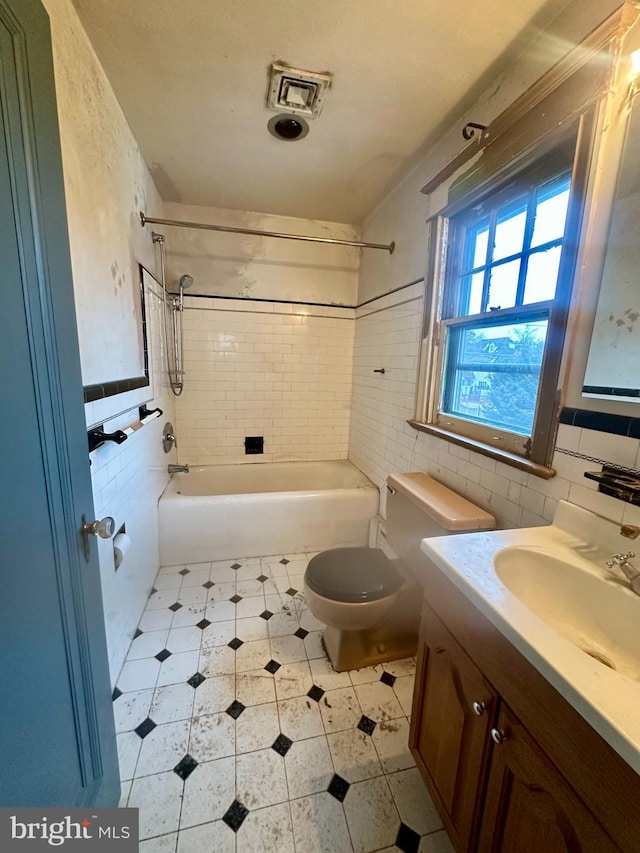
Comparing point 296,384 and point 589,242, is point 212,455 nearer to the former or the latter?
point 296,384

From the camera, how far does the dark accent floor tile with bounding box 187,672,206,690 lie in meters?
1.43

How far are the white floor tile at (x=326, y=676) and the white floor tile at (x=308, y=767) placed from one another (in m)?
0.21

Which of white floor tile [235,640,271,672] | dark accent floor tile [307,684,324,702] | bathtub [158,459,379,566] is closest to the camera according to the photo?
dark accent floor tile [307,684,324,702]

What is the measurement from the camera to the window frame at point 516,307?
998 mm

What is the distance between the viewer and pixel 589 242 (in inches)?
37.6

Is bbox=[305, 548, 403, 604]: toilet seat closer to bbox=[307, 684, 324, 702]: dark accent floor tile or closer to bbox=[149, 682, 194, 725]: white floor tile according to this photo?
bbox=[307, 684, 324, 702]: dark accent floor tile

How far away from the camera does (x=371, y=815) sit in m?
1.03

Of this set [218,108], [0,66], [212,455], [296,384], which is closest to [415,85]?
[218,108]

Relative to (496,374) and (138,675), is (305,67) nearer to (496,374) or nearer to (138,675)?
(496,374)

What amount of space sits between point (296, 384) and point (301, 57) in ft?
6.64

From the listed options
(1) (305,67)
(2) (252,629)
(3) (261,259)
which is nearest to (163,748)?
(2) (252,629)

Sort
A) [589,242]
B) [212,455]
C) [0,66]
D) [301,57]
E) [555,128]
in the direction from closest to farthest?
[0,66]
[589,242]
[555,128]
[301,57]
[212,455]

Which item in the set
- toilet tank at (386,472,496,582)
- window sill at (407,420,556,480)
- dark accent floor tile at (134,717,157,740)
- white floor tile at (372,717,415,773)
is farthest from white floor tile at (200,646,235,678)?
window sill at (407,420,556,480)

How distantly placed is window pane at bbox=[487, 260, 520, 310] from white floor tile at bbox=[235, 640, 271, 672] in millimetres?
1919
